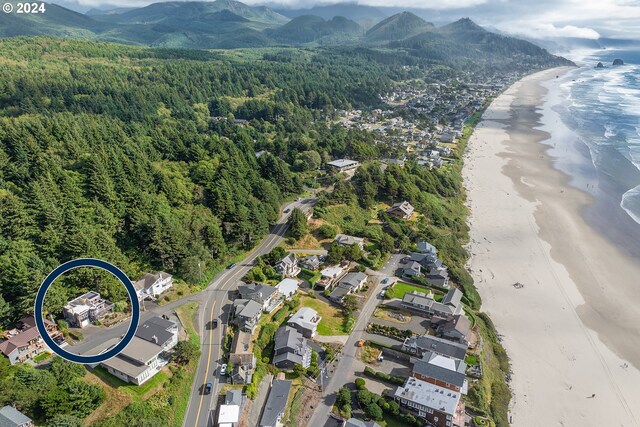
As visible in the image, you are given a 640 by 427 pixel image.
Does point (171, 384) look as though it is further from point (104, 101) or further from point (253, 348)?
point (104, 101)

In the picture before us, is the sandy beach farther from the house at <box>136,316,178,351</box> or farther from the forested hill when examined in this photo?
the forested hill

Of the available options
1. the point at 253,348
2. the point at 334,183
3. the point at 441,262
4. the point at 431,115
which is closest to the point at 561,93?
the point at 431,115

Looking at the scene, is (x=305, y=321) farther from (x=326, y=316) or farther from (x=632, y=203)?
(x=632, y=203)

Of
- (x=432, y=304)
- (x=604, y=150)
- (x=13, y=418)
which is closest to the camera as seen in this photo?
(x=13, y=418)

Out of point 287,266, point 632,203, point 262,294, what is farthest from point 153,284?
point 632,203

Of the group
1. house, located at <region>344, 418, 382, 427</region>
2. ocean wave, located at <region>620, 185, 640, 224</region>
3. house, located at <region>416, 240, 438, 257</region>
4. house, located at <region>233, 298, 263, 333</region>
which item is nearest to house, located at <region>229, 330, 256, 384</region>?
house, located at <region>233, 298, 263, 333</region>

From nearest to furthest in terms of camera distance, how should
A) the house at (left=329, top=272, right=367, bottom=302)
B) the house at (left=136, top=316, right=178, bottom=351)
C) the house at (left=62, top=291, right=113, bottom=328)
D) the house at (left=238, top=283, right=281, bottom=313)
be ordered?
the house at (left=136, top=316, right=178, bottom=351)
the house at (left=62, top=291, right=113, bottom=328)
the house at (left=238, top=283, right=281, bottom=313)
the house at (left=329, top=272, right=367, bottom=302)
